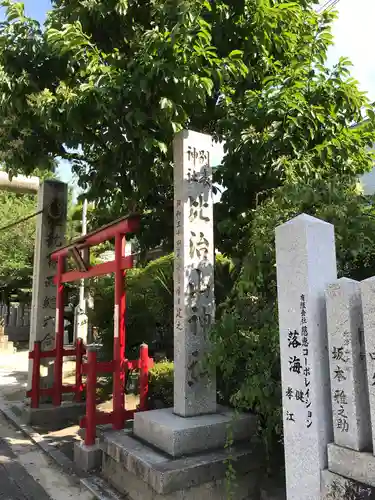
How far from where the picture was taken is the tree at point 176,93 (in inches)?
180

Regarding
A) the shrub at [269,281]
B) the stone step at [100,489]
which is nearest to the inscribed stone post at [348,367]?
the shrub at [269,281]

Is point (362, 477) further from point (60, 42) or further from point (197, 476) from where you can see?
point (60, 42)


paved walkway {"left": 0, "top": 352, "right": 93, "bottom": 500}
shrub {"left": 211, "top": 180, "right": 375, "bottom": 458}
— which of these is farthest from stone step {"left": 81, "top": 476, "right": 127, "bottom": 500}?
shrub {"left": 211, "top": 180, "right": 375, "bottom": 458}

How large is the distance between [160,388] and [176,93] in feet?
17.0

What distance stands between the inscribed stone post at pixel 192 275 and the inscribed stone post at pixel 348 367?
221cm

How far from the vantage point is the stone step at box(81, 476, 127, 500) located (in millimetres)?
4531

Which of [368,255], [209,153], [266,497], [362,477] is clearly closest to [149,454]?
[266,497]

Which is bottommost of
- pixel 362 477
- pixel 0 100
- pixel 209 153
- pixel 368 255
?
pixel 362 477

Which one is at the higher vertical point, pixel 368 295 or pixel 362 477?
pixel 368 295

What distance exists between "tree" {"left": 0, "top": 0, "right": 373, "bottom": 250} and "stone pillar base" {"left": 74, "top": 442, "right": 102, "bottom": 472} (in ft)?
10.4

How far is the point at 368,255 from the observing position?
12.1ft

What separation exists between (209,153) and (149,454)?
3.39 meters

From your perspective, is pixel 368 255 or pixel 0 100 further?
pixel 0 100

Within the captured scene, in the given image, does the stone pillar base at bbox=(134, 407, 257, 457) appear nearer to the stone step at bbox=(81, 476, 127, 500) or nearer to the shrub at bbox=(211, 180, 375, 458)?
the shrub at bbox=(211, 180, 375, 458)
